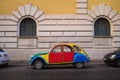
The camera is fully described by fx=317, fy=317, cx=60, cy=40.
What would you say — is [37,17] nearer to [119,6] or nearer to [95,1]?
[95,1]

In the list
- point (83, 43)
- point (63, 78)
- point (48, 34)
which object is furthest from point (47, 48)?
point (63, 78)

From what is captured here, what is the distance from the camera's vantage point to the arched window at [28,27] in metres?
25.4

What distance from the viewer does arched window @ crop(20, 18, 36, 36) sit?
25422 mm

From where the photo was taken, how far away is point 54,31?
2497 cm

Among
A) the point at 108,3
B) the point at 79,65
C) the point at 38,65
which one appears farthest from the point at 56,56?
the point at 108,3

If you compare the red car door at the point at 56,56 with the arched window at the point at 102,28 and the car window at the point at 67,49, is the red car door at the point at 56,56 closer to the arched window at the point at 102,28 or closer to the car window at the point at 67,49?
the car window at the point at 67,49

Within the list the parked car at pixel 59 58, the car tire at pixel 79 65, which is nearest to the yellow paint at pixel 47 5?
the parked car at pixel 59 58

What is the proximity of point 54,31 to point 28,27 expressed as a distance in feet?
7.14

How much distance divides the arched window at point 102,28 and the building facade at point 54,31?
0.36 meters

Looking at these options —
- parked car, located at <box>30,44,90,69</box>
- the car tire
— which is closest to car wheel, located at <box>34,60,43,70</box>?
parked car, located at <box>30,44,90,69</box>

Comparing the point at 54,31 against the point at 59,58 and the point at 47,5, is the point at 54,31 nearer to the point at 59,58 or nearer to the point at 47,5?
the point at 47,5

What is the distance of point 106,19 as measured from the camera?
25.7 m

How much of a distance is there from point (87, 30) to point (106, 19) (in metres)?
1.91

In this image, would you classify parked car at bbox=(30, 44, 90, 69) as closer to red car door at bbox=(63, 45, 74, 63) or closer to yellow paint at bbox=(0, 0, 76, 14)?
red car door at bbox=(63, 45, 74, 63)
